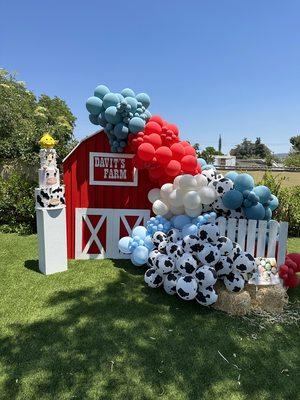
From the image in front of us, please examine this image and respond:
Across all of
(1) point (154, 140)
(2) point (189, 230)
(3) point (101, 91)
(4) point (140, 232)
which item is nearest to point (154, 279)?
(2) point (189, 230)

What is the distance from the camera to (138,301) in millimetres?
4305

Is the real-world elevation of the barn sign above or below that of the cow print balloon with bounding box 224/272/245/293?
above

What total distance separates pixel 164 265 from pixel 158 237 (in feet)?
2.20

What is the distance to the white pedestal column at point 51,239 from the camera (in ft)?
16.4

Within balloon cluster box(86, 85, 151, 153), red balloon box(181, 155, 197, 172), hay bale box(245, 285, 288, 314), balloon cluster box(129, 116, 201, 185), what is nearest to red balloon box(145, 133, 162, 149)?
balloon cluster box(129, 116, 201, 185)

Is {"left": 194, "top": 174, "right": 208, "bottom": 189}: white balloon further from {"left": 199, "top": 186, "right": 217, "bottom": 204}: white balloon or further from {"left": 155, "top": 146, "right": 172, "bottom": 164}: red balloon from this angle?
{"left": 155, "top": 146, "right": 172, "bottom": 164}: red balloon

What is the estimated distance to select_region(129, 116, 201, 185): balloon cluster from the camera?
16.3 ft

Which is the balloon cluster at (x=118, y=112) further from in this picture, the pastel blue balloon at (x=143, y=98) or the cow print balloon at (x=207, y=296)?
the cow print balloon at (x=207, y=296)

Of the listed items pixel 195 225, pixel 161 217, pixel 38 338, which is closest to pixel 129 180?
pixel 161 217

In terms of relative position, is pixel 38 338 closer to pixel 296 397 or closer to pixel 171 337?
pixel 171 337

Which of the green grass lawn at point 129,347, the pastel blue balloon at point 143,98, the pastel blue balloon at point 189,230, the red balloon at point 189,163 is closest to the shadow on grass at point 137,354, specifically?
the green grass lawn at point 129,347

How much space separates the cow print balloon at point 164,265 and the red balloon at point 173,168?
144 cm

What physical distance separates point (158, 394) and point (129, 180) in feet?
12.3

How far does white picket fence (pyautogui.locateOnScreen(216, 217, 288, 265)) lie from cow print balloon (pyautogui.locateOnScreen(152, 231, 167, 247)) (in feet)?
2.92
